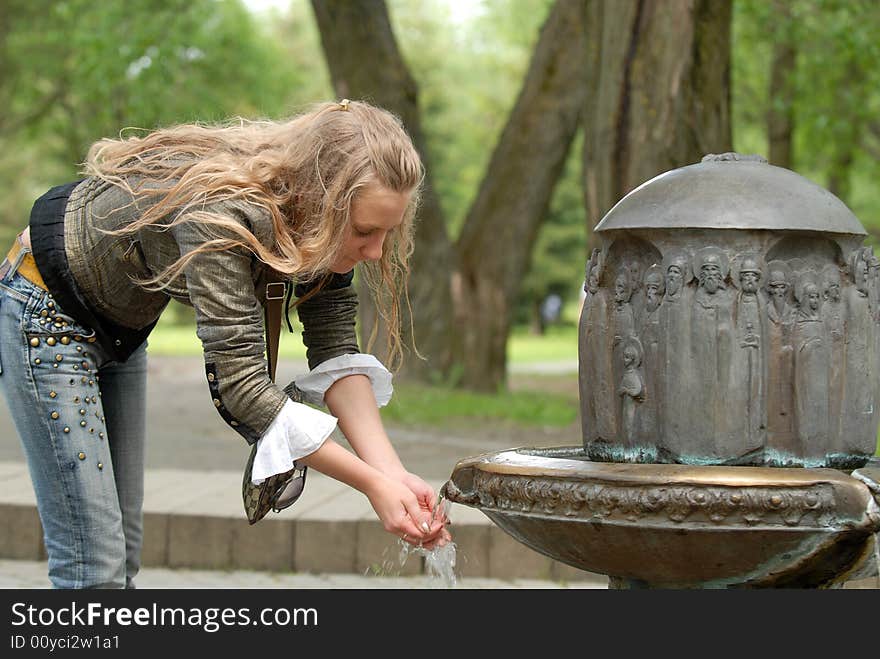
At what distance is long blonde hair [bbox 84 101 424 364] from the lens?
302 centimetres

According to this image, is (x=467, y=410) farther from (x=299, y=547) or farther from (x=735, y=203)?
(x=735, y=203)

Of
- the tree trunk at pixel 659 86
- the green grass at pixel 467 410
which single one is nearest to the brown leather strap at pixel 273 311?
the tree trunk at pixel 659 86

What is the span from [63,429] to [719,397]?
1.71 metres

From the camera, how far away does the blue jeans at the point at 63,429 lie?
328cm

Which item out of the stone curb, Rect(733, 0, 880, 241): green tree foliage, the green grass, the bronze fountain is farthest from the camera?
Rect(733, 0, 880, 241): green tree foliage

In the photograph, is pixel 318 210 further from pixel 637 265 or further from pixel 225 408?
pixel 637 265

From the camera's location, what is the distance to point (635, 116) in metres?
7.95

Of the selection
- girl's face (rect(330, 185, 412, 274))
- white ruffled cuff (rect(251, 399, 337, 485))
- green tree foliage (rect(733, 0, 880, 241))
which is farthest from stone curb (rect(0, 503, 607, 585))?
green tree foliage (rect(733, 0, 880, 241))

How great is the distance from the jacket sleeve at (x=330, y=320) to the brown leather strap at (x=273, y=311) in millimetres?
108

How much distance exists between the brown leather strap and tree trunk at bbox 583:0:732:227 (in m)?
4.74

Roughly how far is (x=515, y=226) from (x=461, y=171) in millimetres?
33225

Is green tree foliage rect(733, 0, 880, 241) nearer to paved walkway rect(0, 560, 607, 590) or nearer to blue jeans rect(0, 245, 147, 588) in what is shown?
paved walkway rect(0, 560, 607, 590)

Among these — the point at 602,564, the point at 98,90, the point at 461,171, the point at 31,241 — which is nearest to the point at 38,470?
the point at 31,241

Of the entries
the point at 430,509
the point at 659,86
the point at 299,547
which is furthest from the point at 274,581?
the point at 659,86
